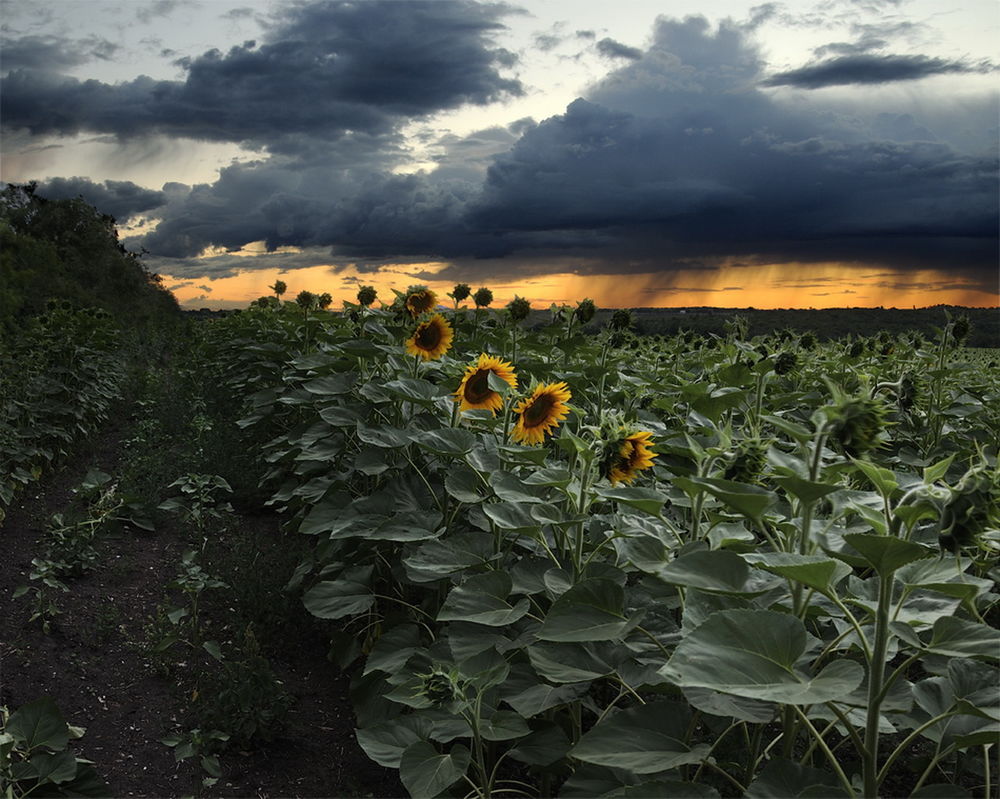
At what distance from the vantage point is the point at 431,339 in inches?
137

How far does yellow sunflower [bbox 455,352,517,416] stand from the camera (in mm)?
2780

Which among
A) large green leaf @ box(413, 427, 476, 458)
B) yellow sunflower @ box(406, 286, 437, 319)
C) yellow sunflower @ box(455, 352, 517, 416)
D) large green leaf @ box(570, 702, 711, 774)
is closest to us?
large green leaf @ box(570, 702, 711, 774)

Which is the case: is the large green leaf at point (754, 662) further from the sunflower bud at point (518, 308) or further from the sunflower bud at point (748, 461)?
the sunflower bud at point (518, 308)

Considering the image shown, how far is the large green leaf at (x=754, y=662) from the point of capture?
1138 mm

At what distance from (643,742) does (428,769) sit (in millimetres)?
656

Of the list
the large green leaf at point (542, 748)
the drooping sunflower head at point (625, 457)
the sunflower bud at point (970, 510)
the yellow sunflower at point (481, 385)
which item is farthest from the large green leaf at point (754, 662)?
the yellow sunflower at point (481, 385)

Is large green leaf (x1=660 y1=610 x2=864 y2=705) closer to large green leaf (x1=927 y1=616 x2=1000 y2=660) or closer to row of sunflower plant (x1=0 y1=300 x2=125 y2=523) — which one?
large green leaf (x1=927 y1=616 x2=1000 y2=660)

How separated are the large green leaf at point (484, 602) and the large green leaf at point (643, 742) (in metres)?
0.48

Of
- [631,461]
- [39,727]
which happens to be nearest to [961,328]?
[631,461]

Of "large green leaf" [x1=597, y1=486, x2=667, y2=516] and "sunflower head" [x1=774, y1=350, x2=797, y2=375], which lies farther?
"sunflower head" [x1=774, y1=350, x2=797, y2=375]

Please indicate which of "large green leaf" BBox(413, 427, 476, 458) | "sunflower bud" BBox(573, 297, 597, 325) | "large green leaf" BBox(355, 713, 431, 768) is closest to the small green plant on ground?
"large green leaf" BBox(355, 713, 431, 768)

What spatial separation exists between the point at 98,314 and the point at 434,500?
29.3ft

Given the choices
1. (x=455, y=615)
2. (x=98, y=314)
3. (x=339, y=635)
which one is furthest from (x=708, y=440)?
(x=98, y=314)

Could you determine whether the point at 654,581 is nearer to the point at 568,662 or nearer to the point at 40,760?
the point at 568,662
